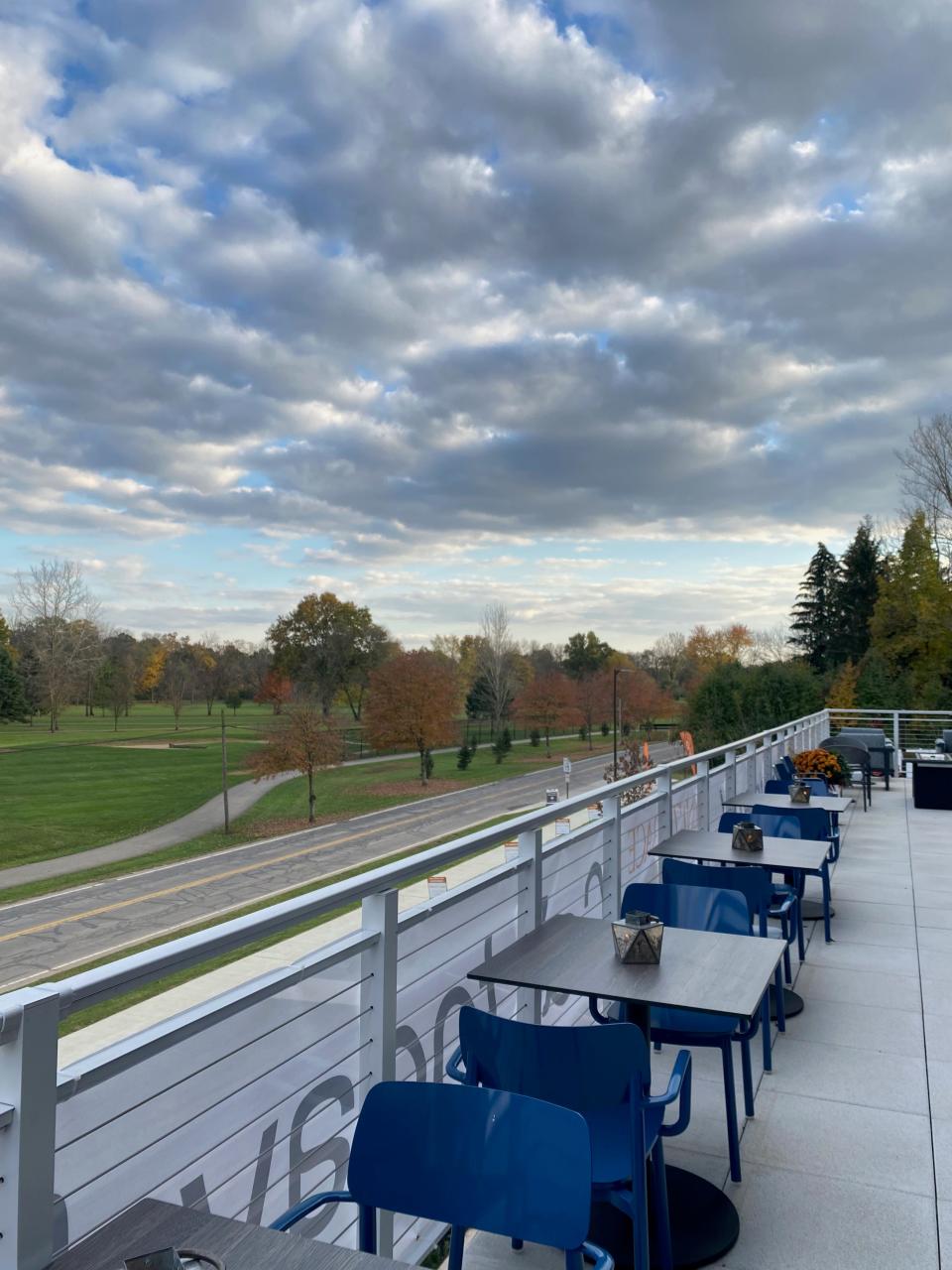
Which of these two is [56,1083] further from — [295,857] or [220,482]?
[220,482]

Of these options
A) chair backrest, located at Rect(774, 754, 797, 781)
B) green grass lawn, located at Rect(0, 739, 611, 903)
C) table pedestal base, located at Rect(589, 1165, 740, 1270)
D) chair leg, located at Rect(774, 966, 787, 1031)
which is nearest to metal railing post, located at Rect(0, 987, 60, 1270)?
table pedestal base, located at Rect(589, 1165, 740, 1270)

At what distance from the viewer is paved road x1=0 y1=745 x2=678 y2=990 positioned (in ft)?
121

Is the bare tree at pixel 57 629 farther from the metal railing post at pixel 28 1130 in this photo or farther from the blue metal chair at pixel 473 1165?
the metal railing post at pixel 28 1130

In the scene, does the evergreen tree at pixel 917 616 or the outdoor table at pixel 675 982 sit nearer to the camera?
the outdoor table at pixel 675 982

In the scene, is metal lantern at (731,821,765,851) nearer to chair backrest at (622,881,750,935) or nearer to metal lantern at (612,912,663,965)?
chair backrest at (622,881,750,935)

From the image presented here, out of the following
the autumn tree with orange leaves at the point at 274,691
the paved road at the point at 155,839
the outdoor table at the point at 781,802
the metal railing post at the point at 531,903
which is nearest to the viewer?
the metal railing post at the point at 531,903

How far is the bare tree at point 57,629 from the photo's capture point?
56.1 m

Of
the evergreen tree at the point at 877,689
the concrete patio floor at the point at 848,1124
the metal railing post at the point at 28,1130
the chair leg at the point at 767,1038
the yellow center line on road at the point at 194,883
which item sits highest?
the evergreen tree at the point at 877,689

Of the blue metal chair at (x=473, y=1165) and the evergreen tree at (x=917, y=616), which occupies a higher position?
the evergreen tree at (x=917, y=616)

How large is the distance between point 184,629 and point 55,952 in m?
29.1

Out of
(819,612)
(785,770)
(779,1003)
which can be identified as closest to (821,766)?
(785,770)

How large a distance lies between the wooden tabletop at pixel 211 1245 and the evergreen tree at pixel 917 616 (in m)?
29.8

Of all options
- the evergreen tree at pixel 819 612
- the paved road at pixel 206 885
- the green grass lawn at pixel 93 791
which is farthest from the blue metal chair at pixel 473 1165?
the green grass lawn at pixel 93 791

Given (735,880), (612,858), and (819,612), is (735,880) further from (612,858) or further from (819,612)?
(819,612)
